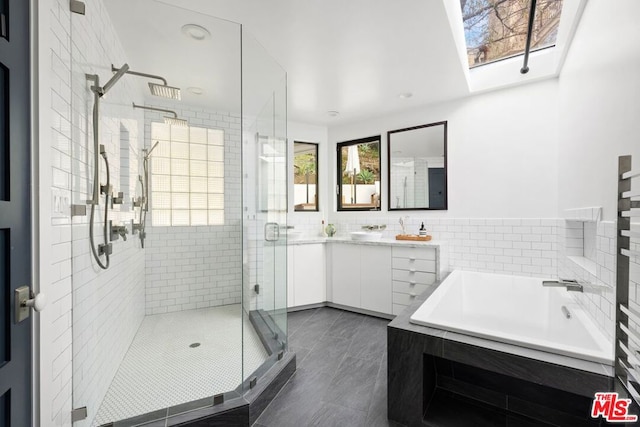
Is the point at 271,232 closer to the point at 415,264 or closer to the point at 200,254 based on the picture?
the point at 200,254

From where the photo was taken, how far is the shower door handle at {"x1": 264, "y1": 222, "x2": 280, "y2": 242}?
2.69 metres

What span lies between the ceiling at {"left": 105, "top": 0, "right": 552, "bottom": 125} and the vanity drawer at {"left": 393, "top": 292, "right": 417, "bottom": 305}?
2293mm

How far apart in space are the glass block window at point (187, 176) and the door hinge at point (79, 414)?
1641 millimetres

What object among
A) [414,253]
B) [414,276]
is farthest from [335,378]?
[414,253]

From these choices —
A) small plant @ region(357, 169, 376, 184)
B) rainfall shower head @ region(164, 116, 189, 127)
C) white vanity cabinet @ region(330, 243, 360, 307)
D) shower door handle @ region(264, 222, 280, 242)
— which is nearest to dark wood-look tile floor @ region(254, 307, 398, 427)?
white vanity cabinet @ region(330, 243, 360, 307)

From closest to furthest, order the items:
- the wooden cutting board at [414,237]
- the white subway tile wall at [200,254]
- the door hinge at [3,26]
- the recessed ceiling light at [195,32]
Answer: the door hinge at [3,26]
the recessed ceiling light at [195,32]
the white subway tile wall at [200,254]
the wooden cutting board at [414,237]

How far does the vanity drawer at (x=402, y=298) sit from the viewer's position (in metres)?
3.13

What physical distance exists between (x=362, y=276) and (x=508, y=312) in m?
1.52

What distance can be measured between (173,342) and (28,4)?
→ 94.8 inches

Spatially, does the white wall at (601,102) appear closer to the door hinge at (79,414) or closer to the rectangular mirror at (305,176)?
the door hinge at (79,414)

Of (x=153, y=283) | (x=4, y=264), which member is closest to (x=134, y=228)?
(x=153, y=283)

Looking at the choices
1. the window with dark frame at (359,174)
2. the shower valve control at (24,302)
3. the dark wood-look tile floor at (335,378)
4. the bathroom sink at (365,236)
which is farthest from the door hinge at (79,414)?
Answer: the window with dark frame at (359,174)

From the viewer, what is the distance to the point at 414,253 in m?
3.10

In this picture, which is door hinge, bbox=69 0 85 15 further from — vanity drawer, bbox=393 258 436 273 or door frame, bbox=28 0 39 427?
vanity drawer, bbox=393 258 436 273
